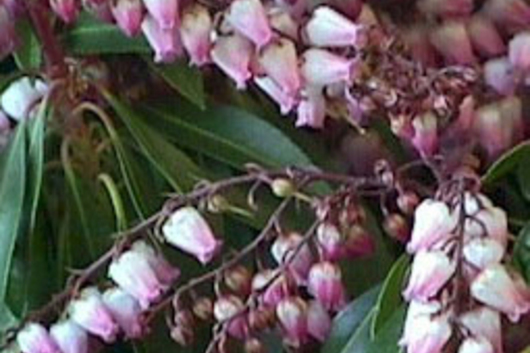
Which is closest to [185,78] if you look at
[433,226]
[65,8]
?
[65,8]

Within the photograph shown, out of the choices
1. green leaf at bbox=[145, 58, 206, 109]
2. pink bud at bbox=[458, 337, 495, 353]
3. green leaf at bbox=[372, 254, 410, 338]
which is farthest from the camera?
green leaf at bbox=[145, 58, 206, 109]

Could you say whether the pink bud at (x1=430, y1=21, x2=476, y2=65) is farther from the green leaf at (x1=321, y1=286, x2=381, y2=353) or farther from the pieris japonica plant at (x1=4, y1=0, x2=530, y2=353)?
the green leaf at (x1=321, y1=286, x2=381, y2=353)

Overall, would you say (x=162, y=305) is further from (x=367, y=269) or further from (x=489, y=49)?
(x=489, y=49)

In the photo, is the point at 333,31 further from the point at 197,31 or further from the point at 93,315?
the point at 93,315

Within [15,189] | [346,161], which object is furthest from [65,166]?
[346,161]

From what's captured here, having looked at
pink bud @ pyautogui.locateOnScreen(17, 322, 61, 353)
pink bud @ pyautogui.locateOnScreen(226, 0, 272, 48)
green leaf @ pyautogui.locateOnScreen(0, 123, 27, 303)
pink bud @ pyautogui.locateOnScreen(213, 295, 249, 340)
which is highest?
pink bud @ pyautogui.locateOnScreen(226, 0, 272, 48)

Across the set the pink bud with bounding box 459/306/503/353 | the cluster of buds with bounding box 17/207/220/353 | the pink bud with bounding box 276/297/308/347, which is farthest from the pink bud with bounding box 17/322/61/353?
the pink bud with bounding box 459/306/503/353

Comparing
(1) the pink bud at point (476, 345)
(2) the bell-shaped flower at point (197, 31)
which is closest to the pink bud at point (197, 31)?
(2) the bell-shaped flower at point (197, 31)
